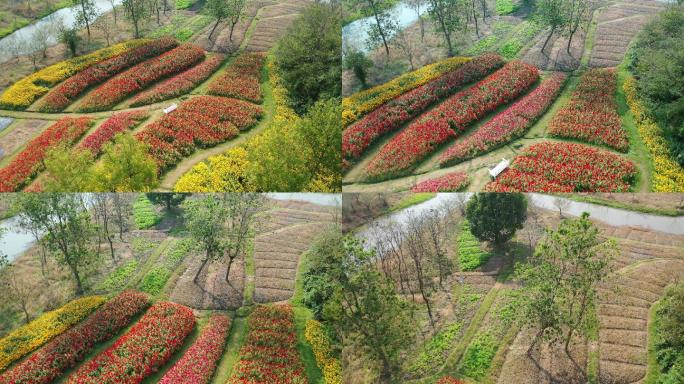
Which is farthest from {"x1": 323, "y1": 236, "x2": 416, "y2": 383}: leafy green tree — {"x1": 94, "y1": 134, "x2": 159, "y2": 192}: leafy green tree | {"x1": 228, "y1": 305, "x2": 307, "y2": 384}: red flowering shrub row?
{"x1": 94, "y1": 134, "x2": 159, "y2": 192}: leafy green tree

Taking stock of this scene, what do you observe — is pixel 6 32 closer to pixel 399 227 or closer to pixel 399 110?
pixel 399 110

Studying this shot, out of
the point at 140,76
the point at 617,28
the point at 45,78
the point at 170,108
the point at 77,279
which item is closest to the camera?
the point at 77,279

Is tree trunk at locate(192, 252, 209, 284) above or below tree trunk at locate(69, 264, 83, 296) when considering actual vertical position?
below

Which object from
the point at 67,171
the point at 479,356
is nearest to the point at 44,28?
the point at 67,171

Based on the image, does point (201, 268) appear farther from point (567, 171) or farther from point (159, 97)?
point (567, 171)

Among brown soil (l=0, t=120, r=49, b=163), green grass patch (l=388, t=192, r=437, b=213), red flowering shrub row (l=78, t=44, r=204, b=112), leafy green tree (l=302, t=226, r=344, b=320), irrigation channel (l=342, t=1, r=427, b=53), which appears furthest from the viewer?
irrigation channel (l=342, t=1, r=427, b=53)

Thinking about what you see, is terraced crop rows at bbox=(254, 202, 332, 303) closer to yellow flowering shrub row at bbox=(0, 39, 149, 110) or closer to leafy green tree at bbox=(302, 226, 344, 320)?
leafy green tree at bbox=(302, 226, 344, 320)

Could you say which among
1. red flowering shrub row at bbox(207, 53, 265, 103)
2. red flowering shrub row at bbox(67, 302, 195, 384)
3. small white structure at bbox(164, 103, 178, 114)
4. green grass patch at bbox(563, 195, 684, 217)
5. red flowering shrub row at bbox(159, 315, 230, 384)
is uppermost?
red flowering shrub row at bbox(207, 53, 265, 103)
